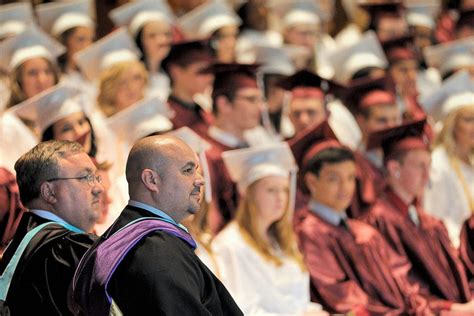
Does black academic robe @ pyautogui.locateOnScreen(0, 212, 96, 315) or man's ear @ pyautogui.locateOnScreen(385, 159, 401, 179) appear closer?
black academic robe @ pyautogui.locateOnScreen(0, 212, 96, 315)

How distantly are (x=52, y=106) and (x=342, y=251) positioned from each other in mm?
1706

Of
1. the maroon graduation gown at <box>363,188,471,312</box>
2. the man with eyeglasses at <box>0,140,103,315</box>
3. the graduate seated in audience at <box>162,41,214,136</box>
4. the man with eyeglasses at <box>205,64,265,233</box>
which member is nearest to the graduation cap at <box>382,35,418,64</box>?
the graduate seated in audience at <box>162,41,214,136</box>

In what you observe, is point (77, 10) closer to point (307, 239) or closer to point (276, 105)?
point (276, 105)

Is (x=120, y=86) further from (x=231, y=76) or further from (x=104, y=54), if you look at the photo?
(x=104, y=54)

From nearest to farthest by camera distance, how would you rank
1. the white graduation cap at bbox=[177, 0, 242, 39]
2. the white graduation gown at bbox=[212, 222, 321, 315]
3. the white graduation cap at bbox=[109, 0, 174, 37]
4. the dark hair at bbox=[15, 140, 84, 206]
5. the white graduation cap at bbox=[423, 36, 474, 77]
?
the dark hair at bbox=[15, 140, 84, 206] < the white graduation gown at bbox=[212, 222, 321, 315] < the white graduation cap at bbox=[109, 0, 174, 37] < the white graduation cap at bbox=[177, 0, 242, 39] < the white graduation cap at bbox=[423, 36, 474, 77]

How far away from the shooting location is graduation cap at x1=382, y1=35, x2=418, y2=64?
346 inches

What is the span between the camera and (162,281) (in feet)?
10.4

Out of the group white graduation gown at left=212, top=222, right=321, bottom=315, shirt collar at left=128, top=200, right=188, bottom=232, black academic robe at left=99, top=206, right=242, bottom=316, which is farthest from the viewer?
white graduation gown at left=212, top=222, right=321, bottom=315

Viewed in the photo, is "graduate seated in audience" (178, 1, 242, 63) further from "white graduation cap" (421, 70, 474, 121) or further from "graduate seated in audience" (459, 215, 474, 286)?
"graduate seated in audience" (459, 215, 474, 286)

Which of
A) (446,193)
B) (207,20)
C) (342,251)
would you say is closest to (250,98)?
(342,251)

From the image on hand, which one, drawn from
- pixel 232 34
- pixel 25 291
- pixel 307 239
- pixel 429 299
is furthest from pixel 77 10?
pixel 25 291

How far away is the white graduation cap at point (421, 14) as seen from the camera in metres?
10.0

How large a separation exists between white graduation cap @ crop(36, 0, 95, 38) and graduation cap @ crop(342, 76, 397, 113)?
1887 millimetres

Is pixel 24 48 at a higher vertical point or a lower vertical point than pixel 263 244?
higher
